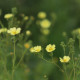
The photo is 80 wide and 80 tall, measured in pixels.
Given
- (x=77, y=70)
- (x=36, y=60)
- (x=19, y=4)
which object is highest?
(x=77, y=70)

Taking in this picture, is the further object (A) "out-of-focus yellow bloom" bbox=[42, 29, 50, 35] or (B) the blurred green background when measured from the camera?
(A) "out-of-focus yellow bloom" bbox=[42, 29, 50, 35]

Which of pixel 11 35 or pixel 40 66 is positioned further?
pixel 40 66

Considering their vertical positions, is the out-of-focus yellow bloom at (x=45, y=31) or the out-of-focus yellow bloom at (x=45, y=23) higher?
the out-of-focus yellow bloom at (x=45, y=23)

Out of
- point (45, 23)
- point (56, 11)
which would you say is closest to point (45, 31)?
point (45, 23)

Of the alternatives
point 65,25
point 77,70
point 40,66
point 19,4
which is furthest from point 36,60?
point 77,70

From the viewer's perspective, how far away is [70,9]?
15.5ft

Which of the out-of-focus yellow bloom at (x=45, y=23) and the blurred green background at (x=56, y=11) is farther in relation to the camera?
the out-of-focus yellow bloom at (x=45, y=23)

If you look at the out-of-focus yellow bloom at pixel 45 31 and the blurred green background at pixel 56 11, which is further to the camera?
the out-of-focus yellow bloom at pixel 45 31

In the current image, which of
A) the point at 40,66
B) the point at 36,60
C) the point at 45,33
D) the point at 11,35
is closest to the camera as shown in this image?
→ the point at 11,35

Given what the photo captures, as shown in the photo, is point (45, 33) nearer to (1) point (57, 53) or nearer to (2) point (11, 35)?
(1) point (57, 53)

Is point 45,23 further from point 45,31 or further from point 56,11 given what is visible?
point 56,11

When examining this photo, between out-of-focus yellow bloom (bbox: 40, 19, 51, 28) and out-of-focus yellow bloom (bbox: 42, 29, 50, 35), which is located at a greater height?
out-of-focus yellow bloom (bbox: 40, 19, 51, 28)

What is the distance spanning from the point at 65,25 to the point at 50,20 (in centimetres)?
34

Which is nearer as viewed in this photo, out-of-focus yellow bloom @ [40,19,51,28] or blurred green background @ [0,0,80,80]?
blurred green background @ [0,0,80,80]
